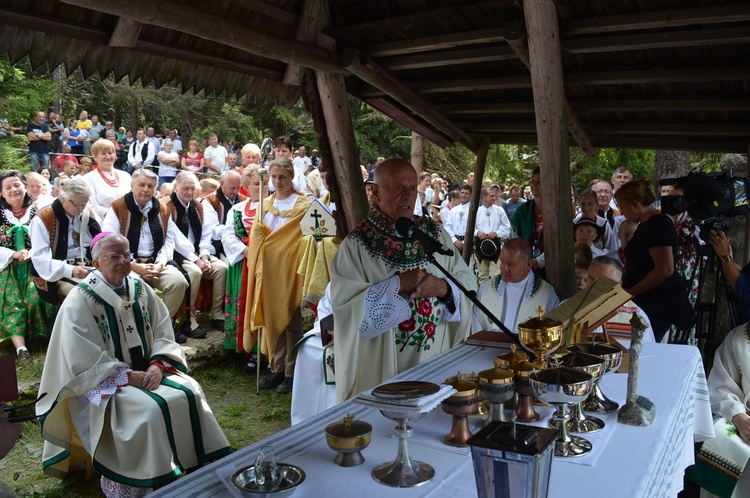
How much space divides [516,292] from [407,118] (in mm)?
2581

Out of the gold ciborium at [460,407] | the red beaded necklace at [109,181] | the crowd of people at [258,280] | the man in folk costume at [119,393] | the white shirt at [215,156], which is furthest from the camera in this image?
the white shirt at [215,156]

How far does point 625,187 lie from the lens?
486 centimetres

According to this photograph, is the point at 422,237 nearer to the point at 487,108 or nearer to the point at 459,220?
the point at 487,108

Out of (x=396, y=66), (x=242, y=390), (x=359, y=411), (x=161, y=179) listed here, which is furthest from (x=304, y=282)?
(x=161, y=179)

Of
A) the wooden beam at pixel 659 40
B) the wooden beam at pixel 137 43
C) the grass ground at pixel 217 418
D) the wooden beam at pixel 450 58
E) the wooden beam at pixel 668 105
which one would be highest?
the wooden beam at pixel 659 40

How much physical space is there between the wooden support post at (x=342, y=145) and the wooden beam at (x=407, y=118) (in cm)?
70

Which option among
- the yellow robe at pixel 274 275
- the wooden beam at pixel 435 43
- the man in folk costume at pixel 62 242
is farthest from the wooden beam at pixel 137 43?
the man in folk costume at pixel 62 242

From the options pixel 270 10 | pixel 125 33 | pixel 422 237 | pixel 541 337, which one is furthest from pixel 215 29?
pixel 541 337

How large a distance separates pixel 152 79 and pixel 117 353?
1.85 meters

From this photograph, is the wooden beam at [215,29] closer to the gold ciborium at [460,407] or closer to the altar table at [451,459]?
the altar table at [451,459]

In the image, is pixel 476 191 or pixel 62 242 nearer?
pixel 62 242

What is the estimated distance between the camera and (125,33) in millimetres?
3664

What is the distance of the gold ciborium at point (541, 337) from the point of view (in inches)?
85.4

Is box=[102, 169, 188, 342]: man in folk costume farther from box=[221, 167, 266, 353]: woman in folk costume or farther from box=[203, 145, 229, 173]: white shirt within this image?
box=[203, 145, 229, 173]: white shirt
